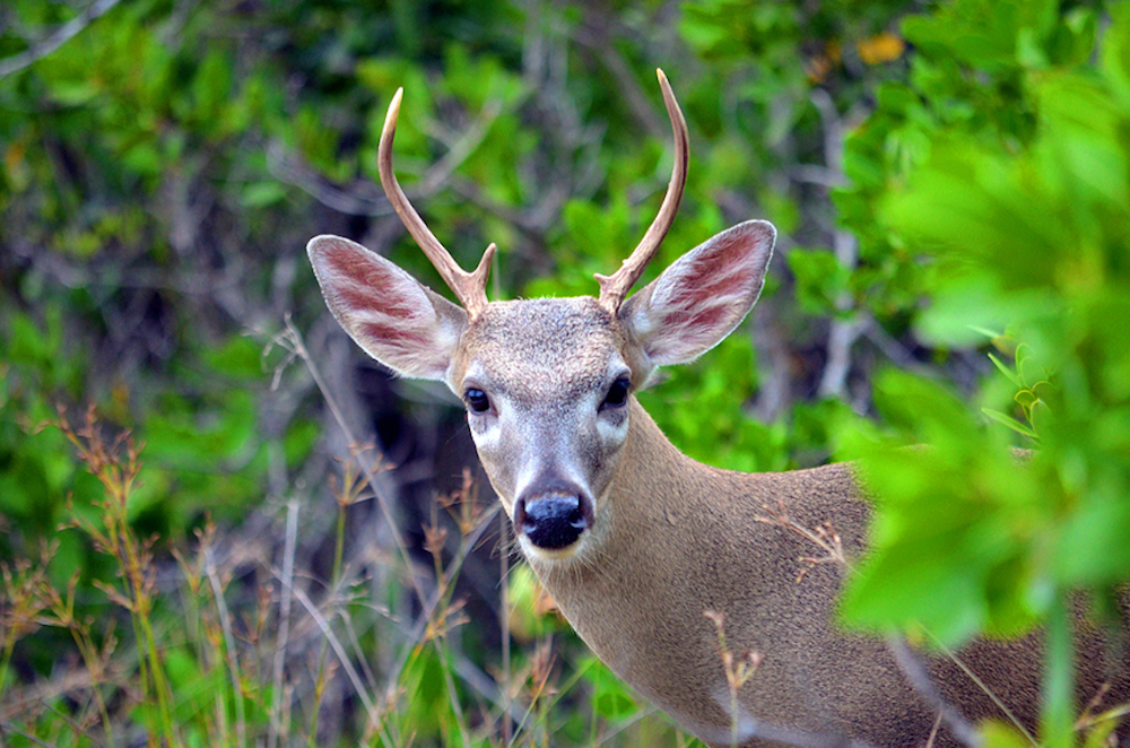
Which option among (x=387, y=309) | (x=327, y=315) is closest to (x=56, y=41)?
(x=327, y=315)

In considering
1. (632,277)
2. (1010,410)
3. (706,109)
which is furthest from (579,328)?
(706,109)

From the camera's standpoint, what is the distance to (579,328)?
9.57 feet

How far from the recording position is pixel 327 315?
20.3 feet

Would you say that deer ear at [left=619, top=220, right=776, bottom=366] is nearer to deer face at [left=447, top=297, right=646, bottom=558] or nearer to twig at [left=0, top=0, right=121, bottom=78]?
deer face at [left=447, top=297, right=646, bottom=558]

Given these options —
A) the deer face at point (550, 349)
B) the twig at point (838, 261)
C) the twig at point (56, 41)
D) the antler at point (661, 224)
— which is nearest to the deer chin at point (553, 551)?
the deer face at point (550, 349)

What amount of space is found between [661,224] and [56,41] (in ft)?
12.0

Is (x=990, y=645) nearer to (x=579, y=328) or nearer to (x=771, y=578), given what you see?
(x=771, y=578)

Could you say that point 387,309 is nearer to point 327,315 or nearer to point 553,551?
point 553,551

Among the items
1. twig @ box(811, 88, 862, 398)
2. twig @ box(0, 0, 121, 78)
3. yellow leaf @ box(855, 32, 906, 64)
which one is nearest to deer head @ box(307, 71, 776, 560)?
twig @ box(811, 88, 862, 398)

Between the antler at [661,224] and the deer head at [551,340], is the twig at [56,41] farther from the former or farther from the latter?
the antler at [661,224]

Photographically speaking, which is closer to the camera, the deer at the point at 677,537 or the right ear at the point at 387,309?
the deer at the point at 677,537

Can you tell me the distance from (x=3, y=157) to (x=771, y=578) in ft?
17.1

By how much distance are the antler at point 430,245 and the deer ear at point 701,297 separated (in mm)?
433

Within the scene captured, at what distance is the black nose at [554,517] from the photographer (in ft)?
8.11
